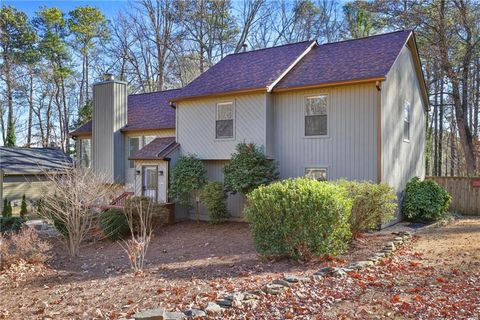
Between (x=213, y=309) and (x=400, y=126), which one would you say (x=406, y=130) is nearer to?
(x=400, y=126)

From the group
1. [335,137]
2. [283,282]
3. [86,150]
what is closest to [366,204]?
[335,137]

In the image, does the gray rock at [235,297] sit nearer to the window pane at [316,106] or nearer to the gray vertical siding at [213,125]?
the gray vertical siding at [213,125]

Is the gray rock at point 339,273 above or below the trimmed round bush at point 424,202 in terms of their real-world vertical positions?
below

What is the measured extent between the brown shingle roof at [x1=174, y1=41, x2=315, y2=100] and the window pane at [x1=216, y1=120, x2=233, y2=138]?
1.11 m

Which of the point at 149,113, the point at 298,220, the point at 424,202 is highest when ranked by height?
the point at 149,113

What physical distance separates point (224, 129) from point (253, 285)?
9078 mm

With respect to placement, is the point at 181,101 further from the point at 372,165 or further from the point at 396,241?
the point at 396,241

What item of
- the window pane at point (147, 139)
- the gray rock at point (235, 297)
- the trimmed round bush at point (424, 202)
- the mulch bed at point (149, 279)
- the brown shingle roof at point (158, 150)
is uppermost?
the window pane at point (147, 139)

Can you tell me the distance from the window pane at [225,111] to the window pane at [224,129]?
0.15 metres

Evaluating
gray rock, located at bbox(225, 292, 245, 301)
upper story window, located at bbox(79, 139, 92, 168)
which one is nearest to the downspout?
gray rock, located at bbox(225, 292, 245, 301)

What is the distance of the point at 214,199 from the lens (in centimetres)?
1366

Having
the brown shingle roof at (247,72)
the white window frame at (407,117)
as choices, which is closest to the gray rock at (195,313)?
the brown shingle roof at (247,72)

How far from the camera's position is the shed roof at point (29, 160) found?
20.3 metres

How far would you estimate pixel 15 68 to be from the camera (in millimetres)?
28125
